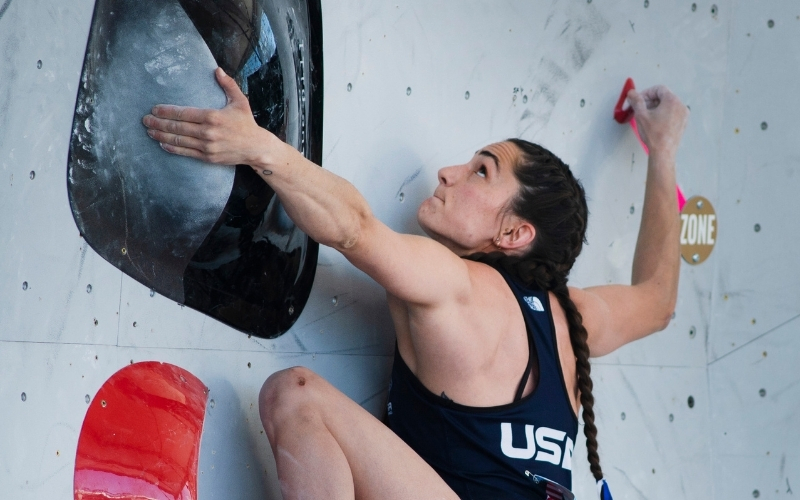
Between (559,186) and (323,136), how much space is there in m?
0.40

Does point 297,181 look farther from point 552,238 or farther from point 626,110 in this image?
point 626,110

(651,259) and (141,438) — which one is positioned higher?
(651,259)

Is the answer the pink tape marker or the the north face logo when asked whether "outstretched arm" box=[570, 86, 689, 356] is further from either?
the the north face logo

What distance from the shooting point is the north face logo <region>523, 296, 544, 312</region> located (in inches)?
57.6

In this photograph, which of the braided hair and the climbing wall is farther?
the braided hair

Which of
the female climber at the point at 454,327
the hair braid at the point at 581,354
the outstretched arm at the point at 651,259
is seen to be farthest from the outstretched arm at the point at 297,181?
the outstretched arm at the point at 651,259

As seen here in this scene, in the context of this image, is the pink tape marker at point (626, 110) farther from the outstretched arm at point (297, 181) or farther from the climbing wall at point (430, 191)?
the outstretched arm at point (297, 181)

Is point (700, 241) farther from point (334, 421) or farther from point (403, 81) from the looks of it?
point (334, 421)

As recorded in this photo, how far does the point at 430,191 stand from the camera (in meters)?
1.72

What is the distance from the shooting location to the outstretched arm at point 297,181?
3.65 ft

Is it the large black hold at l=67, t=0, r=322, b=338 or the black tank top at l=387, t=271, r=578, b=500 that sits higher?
the large black hold at l=67, t=0, r=322, b=338

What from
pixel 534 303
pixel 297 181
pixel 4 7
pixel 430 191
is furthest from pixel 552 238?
pixel 4 7

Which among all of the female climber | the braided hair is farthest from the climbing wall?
the braided hair

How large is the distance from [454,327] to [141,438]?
450 mm
